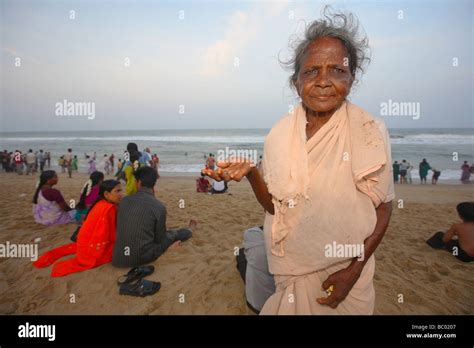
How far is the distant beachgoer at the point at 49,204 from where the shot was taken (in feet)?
16.5

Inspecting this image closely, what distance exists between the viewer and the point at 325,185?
152cm

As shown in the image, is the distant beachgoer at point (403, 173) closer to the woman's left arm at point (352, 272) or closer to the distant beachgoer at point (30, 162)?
the woman's left arm at point (352, 272)

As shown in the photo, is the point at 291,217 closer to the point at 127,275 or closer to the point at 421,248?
the point at 127,275

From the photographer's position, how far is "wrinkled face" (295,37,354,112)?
1556mm

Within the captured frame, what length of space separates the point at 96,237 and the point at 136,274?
2.54ft

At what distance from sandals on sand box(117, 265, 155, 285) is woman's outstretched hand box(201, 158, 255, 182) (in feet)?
7.93

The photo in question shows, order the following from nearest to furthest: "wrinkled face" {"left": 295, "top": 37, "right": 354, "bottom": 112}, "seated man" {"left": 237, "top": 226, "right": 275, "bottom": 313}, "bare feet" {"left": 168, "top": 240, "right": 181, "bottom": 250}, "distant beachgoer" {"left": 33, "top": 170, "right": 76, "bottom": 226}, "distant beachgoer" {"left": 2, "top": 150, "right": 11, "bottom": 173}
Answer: "wrinkled face" {"left": 295, "top": 37, "right": 354, "bottom": 112} < "seated man" {"left": 237, "top": 226, "right": 275, "bottom": 313} < "bare feet" {"left": 168, "top": 240, "right": 181, "bottom": 250} < "distant beachgoer" {"left": 33, "top": 170, "right": 76, "bottom": 226} < "distant beachgoer" {"left": 2, "top": 150, "right": 11, "bottom": 173}

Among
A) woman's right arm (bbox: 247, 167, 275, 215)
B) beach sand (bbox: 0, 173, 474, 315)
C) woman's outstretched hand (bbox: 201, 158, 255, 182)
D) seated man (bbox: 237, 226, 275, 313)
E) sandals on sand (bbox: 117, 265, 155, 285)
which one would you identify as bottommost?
beach sand (bbox: 0, 173, 474, 315)

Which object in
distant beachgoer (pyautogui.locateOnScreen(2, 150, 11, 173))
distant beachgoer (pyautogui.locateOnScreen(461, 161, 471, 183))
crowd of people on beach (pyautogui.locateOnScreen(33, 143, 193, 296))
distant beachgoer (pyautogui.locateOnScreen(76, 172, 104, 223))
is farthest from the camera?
distant beachgoer (pyautogui.locateOnScreen(2, 150, 11, 173))

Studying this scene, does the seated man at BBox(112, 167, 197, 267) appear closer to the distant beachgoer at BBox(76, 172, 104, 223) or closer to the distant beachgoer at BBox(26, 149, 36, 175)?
the distant beachgoer at BBox(76, 172, 104, 223)

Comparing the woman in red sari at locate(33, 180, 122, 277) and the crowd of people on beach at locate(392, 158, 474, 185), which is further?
the crowd of people on beach at locate(392, 158, 474, 185)

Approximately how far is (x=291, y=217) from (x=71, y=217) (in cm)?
540

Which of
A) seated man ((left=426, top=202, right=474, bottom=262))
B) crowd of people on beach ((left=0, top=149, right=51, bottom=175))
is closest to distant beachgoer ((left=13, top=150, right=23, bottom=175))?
crowd of people on beach ((left=0, top=149, right=51, bottom=175))
